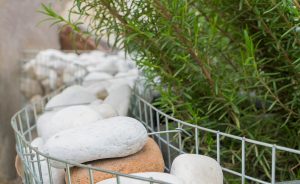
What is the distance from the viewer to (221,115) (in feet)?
2.13

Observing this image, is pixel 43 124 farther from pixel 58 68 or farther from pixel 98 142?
pixel 58 68

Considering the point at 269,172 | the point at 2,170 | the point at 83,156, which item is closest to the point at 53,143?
the point at 83,156

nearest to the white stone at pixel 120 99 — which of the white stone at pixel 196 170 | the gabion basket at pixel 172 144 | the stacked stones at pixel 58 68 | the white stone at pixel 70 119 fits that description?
the gabion basket at pixel 172 144

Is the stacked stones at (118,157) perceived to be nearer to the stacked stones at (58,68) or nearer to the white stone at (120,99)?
the white stone at (120,99)

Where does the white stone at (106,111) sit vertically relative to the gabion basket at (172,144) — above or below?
above

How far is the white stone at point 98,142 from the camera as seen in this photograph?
526mm

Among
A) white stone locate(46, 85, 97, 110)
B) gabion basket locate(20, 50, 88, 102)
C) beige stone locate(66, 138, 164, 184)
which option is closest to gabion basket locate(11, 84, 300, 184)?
beige stone locate(66, 138, 164, 184)

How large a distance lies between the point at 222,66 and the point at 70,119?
0.94 ft

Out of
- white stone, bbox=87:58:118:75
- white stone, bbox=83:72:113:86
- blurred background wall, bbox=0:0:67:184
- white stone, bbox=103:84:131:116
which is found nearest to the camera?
white stone, bbox=103:84:131:116

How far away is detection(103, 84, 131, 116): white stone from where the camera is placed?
30.8 inches

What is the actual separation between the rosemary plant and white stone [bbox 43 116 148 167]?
0.11 m

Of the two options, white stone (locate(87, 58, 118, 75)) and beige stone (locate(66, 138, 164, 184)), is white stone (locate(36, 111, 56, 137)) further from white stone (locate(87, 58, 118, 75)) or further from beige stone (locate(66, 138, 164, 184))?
white stone (locate(87, 58, 118, 75))

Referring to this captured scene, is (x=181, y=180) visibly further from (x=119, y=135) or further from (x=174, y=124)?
(x=174, y=124)

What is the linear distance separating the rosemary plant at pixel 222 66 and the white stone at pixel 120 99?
0.11 m
